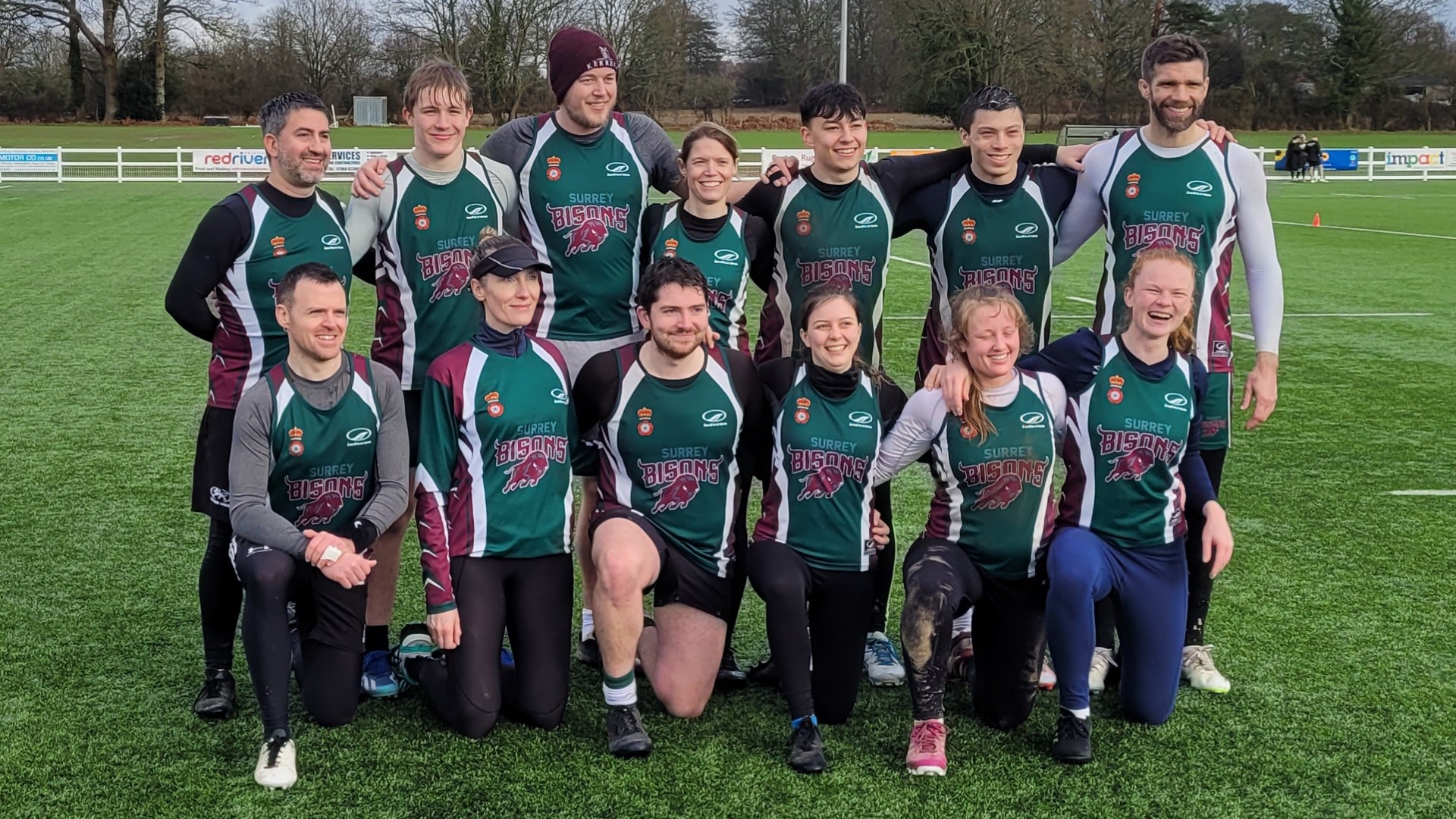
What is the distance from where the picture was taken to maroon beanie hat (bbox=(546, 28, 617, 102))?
14.1 ft

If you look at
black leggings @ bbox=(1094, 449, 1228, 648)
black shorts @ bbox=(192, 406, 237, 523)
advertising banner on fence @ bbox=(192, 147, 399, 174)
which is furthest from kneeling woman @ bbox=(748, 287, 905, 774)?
advertising banner on fence @ bbox=(192, 147, 399, 174)

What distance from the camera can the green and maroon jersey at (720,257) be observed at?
4293 millimetres

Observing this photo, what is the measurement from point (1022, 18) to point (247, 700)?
5762 centimetres

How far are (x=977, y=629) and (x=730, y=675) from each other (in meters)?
0.80

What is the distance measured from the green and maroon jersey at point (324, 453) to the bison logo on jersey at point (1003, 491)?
1.75 metres

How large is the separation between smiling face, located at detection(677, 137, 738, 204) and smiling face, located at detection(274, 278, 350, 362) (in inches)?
45.3

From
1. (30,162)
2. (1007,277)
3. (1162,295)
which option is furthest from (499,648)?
(30,162)

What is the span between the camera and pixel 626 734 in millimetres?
3680

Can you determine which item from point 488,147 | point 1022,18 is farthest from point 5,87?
point 488,147

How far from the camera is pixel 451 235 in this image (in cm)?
423

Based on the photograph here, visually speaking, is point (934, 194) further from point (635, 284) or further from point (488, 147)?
point (488, 147)

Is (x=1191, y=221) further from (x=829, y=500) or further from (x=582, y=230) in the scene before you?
(x=582, y=230)

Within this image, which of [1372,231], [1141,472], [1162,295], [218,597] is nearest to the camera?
[1162,295]

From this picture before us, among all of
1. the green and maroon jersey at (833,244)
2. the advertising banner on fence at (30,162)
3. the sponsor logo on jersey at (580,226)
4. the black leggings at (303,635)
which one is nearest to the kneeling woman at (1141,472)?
the green and maroon jersey at (833,244)
